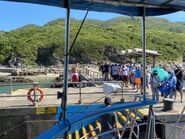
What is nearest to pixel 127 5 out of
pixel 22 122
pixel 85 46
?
pixel 22 122

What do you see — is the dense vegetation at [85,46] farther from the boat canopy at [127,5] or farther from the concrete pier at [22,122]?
the boat canopy at [127,5]

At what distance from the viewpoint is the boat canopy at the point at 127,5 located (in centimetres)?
573

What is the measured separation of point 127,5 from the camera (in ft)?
20.0

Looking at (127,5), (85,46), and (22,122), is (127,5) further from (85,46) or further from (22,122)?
(85,46)

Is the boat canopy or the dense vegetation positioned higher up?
the dense vegetation

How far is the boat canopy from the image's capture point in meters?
5.73

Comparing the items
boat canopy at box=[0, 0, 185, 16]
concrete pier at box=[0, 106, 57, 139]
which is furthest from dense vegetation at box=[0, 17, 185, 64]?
boat canopy at box=[0, 0, 185, 16]

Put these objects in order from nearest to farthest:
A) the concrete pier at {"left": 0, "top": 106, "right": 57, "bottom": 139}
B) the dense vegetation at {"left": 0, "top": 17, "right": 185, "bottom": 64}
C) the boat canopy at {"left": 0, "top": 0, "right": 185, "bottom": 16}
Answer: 1. the boat canopy at {"left": 0, "top": 0, "right": 185, "bottom": 16}
2. the concrete pier at {"left": 0, "top": 106, "right": 57, "bottom": 139}
3. the dense vegetation at {"left": 0, "top": 17, "right": 185, "bottom": 64}

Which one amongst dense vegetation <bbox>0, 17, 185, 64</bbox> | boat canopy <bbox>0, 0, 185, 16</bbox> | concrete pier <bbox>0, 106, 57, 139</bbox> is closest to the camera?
boat canopy <bbox>0, 0, 185, 16</bbox>

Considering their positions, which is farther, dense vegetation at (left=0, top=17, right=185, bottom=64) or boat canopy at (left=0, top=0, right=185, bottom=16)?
dense vegetation at (left=0, top=17, right=185, bottom=64)

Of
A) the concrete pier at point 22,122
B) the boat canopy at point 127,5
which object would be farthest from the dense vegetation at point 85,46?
the boat canopy at point 127,5

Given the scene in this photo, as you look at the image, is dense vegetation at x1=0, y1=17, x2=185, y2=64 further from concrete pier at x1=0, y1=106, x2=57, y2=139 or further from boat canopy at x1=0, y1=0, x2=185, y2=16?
boat canopy at x1=0, y1=0, x2=185, y2=16

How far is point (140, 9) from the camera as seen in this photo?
6.56 metres

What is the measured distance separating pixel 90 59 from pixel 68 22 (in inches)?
3717
